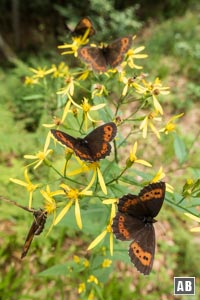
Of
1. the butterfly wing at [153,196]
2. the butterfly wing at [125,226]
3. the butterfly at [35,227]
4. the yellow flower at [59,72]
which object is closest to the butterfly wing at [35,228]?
the butterfly at [35,227]

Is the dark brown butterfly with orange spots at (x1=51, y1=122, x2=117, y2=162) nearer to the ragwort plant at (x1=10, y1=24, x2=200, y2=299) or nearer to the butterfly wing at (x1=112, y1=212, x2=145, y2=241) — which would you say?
the ragwort plant at (x1=10, y1=24, x2=200, y2=299)

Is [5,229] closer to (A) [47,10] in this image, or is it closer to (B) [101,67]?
(B) [101,67]

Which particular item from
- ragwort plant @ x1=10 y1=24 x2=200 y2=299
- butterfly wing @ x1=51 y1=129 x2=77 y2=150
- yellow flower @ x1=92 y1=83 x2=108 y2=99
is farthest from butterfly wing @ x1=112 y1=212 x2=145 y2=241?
yellow flower @ x1=92 y1=83 x2=108 y2=99

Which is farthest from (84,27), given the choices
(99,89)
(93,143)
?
(93,143)

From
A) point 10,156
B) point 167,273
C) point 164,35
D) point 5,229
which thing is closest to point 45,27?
point 164,35

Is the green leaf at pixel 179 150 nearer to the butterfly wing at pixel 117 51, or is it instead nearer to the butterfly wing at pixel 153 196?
the butterfly wing at pixel 117 51

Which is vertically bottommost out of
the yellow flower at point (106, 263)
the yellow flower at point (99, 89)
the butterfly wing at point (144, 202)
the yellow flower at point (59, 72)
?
the yellow flower at point (106, 263)
